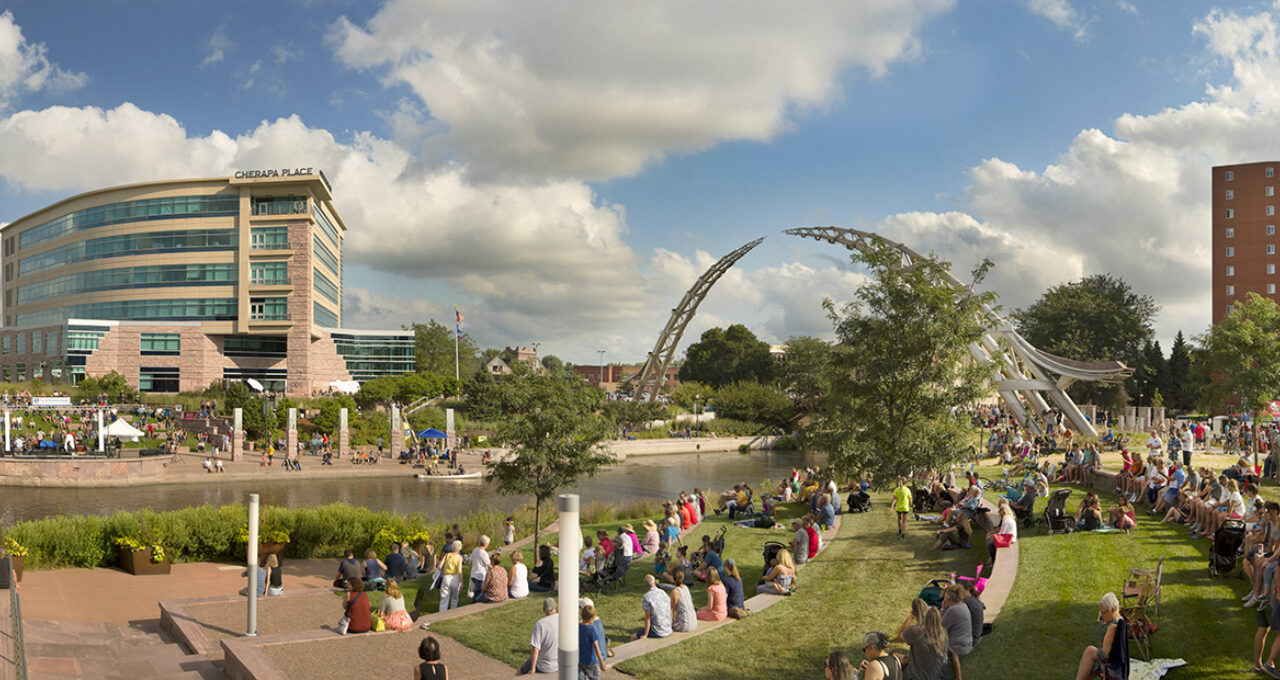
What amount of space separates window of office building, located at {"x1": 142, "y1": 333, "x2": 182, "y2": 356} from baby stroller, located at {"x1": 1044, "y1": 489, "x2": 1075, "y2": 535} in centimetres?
7548

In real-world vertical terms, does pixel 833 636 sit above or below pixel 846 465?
below

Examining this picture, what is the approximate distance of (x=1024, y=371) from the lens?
41812 mm

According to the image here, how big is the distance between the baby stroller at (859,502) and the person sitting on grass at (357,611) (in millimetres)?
14193

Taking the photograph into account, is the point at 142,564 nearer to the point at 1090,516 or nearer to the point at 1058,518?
the point at 1058,518

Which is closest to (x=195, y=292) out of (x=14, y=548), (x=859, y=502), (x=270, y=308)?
(x=270, y=308)

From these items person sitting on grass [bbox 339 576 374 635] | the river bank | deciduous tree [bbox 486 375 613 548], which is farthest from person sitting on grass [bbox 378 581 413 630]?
the river bank

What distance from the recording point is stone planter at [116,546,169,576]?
17.8 meters

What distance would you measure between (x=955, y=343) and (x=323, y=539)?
1636cm

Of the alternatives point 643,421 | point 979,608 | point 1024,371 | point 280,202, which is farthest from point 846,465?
point 280,202

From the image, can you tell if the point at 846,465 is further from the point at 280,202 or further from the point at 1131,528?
the point at 280,202

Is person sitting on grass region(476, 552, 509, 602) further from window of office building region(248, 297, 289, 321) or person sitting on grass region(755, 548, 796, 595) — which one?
window of office building region(248, 297, 289, 321)

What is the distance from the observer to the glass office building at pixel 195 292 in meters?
72.3

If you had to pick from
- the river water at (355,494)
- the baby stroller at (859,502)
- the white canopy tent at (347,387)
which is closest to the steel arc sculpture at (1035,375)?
the river water at (355,494)

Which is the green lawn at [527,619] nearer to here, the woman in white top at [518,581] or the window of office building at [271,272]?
the woman in white top at [518,581]
